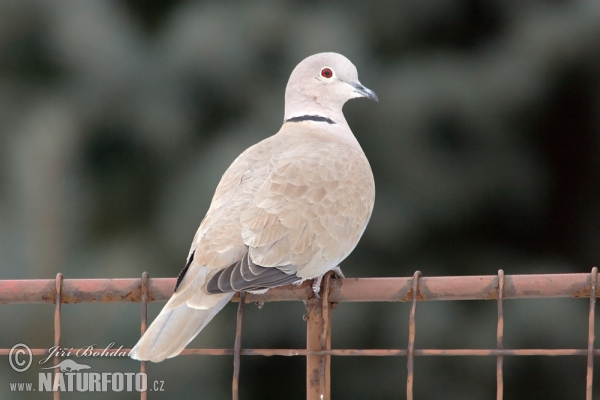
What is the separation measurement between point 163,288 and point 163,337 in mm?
91

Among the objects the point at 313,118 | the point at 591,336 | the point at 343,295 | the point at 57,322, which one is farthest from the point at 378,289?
the point at 313,118

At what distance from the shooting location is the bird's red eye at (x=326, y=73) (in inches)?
110

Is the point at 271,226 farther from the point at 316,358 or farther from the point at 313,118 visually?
the point at 313,118

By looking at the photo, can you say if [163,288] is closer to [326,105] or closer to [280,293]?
[280,293]

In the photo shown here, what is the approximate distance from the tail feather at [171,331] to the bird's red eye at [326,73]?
106 centimetres

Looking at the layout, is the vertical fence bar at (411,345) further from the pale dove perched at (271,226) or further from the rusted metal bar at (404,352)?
the pale dove perched at (271,226)

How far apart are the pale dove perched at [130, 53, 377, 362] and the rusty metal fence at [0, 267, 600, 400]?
→ 11cm

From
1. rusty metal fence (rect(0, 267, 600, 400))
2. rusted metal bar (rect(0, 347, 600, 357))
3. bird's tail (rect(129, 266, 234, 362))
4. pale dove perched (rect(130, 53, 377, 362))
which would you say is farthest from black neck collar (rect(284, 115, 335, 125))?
rusted metal bar (rect(0, 347, 600, 357))

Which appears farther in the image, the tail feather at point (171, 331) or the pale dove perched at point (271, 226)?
the pale dove perched at point (271, 226)

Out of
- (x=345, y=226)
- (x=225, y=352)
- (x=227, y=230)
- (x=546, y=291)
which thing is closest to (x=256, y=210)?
(x=227, y=230)

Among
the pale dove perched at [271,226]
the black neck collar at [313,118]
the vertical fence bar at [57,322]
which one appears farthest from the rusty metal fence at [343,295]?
the black neck collar at [313,118]

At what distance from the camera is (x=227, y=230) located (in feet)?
6.83

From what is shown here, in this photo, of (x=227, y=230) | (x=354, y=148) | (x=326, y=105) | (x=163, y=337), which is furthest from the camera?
(x=326, y=105)

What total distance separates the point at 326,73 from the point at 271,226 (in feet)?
2.76
